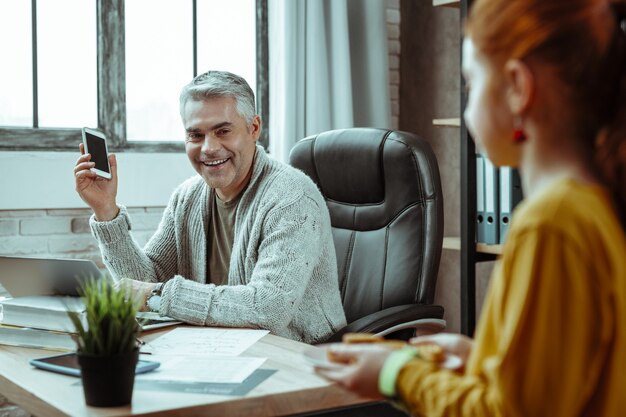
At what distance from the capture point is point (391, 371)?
90cm

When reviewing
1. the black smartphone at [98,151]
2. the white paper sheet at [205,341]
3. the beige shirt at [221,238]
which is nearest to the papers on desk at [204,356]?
the white paper sheet at [205,341]

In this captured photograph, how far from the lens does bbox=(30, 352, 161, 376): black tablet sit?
1360 mm

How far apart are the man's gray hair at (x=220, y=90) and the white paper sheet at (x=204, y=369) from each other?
2.67ft

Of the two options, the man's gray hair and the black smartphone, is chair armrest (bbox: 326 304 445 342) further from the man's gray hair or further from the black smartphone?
the black smartphone

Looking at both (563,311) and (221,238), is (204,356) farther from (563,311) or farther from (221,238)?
(563,311)

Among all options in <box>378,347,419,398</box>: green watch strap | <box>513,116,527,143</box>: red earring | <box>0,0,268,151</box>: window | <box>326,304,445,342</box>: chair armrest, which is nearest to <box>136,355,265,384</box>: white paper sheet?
<box>378,347,419,398</box>: green watch strap

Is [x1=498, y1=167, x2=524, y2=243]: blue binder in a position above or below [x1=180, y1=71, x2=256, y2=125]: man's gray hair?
below

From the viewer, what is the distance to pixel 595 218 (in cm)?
76

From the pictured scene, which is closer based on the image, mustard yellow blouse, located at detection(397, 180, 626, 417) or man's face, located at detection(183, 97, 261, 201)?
mustard yellow blouse, located at detection(397, 180, 626, 417)

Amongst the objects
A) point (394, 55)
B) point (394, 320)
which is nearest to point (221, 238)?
point (394, 320)

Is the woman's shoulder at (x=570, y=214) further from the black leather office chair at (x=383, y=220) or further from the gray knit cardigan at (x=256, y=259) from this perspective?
the black leather office chair at (x=383, y=220)

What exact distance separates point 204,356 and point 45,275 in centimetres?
41

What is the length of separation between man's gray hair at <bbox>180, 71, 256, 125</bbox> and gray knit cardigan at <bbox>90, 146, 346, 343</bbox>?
127 mm

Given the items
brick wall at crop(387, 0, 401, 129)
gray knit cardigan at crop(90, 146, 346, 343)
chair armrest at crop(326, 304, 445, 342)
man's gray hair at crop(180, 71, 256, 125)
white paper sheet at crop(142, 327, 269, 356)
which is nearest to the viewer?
white paper sheet at crop(142, 327, 269, 356)
